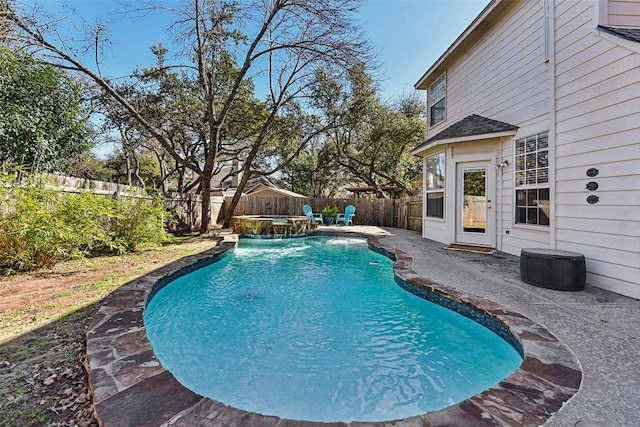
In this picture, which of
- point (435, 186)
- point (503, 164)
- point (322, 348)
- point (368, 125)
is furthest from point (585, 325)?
point (368, 125)

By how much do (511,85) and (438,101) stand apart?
10.2 ft

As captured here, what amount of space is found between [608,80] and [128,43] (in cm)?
1110

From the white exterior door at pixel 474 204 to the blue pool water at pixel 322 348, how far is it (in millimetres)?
2993

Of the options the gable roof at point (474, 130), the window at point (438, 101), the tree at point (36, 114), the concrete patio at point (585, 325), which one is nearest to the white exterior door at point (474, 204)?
the gable roof at point (474, 130)

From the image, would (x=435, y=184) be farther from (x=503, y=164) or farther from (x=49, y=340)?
(x=49, y=340)

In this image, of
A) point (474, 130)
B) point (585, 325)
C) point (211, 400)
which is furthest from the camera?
point (474, 130)

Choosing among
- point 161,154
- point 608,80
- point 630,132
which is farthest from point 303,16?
point 161,154

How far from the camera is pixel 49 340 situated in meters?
2.36

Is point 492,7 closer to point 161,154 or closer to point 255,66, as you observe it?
point 255,66

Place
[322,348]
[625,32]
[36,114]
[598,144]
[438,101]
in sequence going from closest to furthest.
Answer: [322,348] → [625,32] → [598,144] → [36,114] → [438,101]

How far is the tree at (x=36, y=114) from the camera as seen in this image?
193 inches

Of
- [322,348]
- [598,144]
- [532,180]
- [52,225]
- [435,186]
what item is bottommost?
[322,348]

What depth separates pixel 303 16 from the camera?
A: 25.1 feet

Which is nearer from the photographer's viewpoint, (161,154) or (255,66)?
(255,66)
